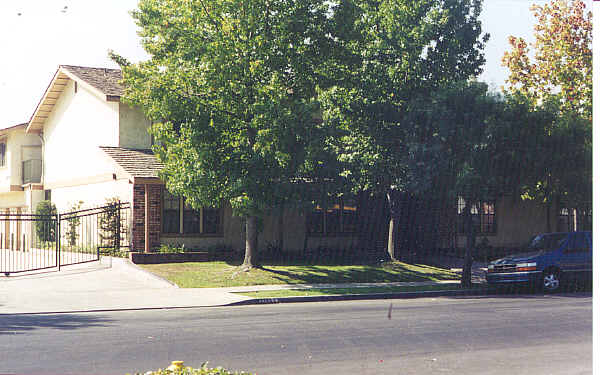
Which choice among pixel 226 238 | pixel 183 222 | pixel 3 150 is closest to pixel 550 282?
pixel 226 238

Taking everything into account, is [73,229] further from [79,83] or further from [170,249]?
[79,83]

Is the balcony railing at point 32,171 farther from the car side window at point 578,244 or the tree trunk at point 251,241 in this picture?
the car side window at point 578,244

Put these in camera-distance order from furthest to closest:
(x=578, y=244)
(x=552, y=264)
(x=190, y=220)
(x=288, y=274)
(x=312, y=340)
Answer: (x=190, y=220) < (x=288, y=274) < (x=578, y=244) < (x=552, y=264) < (x=312, y=340)

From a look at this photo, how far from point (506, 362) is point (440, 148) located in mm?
10824

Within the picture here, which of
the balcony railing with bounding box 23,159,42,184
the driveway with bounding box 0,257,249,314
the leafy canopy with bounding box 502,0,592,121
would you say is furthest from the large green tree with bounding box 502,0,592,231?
the balcony railing with bounding box 23,159,42,184

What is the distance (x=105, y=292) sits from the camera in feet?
55.6

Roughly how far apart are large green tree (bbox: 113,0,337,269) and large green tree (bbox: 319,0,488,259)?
1117 mm

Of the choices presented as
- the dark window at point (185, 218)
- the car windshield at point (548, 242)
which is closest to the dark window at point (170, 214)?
the dark window at point (185, 218)

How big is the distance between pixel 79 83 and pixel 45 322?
675 inches

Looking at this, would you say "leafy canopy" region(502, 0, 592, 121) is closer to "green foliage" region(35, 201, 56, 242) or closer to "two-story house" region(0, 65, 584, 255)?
"two-story house" region(0, 65, 584, 255)

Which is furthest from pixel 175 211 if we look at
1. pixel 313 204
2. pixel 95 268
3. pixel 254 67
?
pixel 254 67

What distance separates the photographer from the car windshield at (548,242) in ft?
60.3

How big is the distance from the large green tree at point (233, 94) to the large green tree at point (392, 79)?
1.12 metres

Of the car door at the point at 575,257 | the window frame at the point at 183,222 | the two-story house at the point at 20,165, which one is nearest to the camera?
the car door at the point at 575,257
